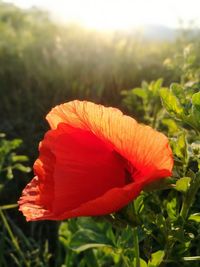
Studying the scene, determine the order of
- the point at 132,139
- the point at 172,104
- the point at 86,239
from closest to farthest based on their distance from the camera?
the point at 132,139
the point at 172,104
the point at 86,239

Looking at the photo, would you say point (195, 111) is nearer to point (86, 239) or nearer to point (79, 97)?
point (86, 239)

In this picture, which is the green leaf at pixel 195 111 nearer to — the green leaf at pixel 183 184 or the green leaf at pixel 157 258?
the green leaf at pixel 183 184

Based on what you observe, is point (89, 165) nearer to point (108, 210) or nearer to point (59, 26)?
point (108, 210)

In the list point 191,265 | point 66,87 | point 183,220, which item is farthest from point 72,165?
point 66,87

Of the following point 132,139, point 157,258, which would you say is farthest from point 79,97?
point 132,139

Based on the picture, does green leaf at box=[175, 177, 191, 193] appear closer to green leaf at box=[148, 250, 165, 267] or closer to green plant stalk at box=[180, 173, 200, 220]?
green plant stalk at box=[180, 173, 200, 220]

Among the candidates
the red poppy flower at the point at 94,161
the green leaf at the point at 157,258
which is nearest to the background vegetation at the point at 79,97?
the green leaf at the point at 157,258
